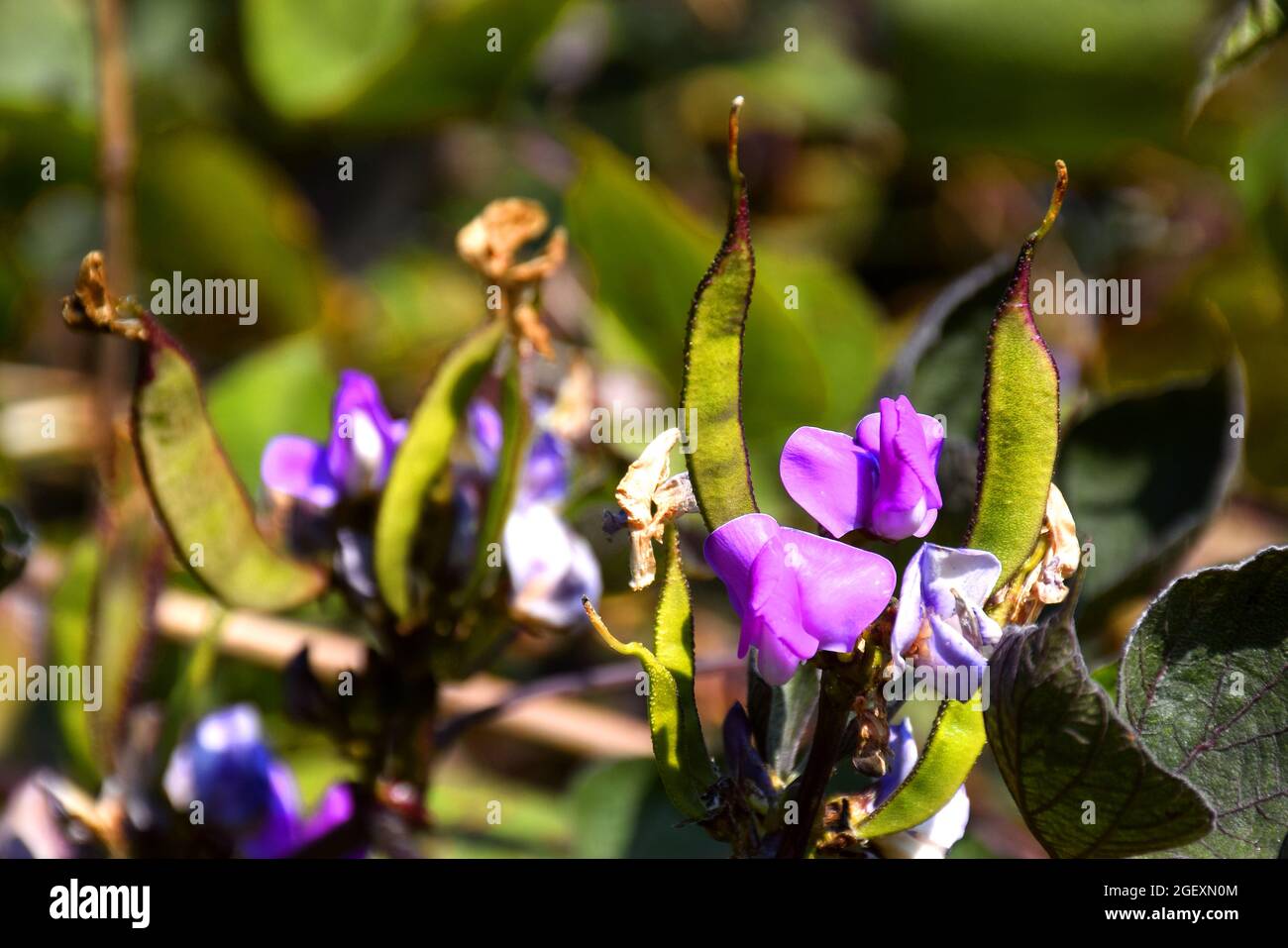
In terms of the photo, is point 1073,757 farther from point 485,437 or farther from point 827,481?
point 485,437

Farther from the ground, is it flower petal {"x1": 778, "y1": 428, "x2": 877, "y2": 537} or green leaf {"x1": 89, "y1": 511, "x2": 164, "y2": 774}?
flower petal {"x1": 778, "y1": 428, "x2": 877, "y2": 537}

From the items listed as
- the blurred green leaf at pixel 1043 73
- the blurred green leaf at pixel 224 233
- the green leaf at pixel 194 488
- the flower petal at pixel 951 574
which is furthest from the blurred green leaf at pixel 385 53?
the flower petal at pixel 951 574

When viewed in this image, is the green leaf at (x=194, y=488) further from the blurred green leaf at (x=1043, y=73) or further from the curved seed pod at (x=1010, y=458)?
the blurred green leaf at (x=1043, y=73)

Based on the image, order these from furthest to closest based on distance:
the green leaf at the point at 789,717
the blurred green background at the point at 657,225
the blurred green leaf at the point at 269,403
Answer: the blurred green leaf at the point at 269,403 → the blurred green background at the point at 657,225 → the green leaf at the point at 789,717

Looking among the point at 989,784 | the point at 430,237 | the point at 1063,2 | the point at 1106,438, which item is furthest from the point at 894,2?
the point at 989,784

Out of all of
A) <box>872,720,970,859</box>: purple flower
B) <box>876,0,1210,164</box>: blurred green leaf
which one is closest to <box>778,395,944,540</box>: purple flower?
<box>872,720,970,859</box>: purple flower

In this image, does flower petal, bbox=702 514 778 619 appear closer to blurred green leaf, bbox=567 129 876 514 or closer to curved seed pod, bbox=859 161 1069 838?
curved seed pod, bbox=859 161 1069 838

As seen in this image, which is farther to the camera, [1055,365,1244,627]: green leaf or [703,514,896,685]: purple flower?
[1055,365,1244,627]: green leaf
